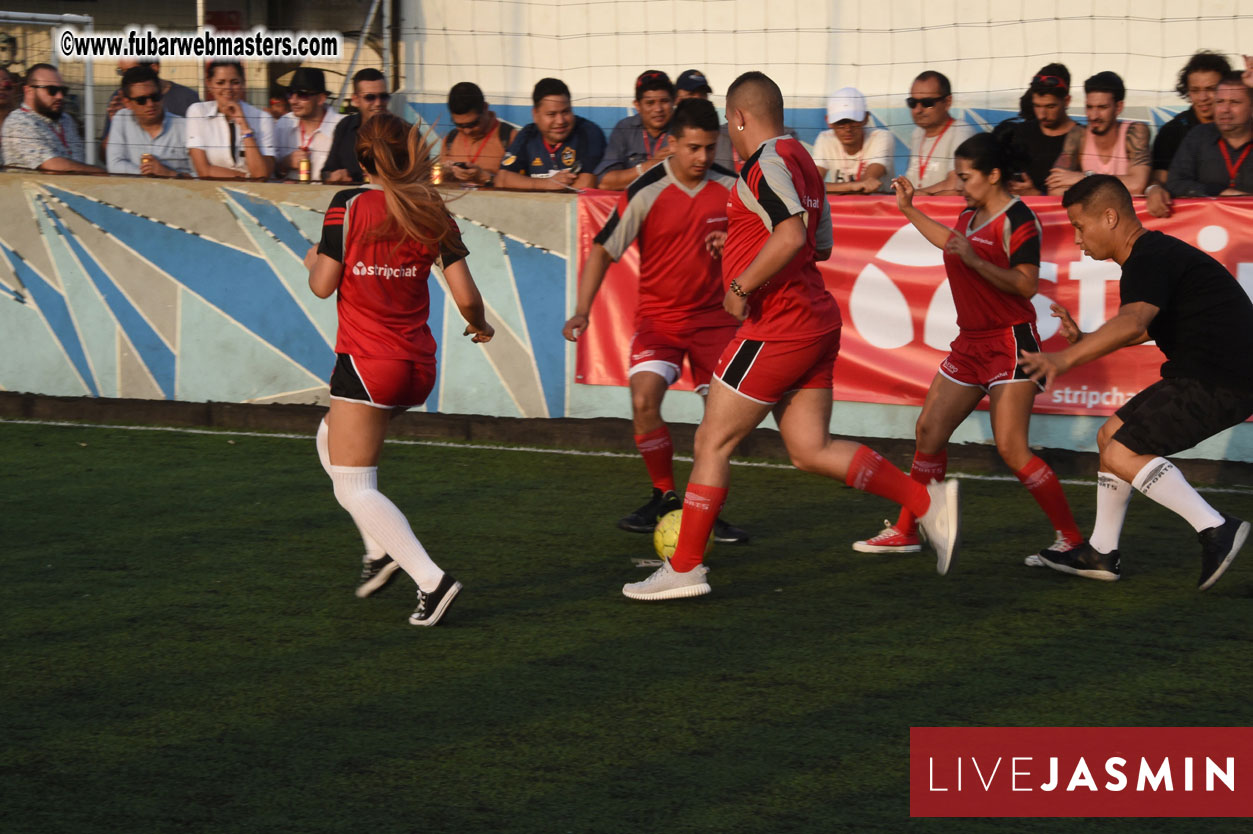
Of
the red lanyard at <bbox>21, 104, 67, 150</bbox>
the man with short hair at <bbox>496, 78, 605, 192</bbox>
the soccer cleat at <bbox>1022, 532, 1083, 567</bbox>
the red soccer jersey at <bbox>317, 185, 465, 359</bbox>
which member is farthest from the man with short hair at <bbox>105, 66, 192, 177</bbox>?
the soccer cleat at <bbox>1022, 532, 1083, 567</bbox>

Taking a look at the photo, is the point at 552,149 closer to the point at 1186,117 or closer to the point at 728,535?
the point at 728,535

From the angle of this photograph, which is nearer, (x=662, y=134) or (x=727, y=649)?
(x=727, y=649)

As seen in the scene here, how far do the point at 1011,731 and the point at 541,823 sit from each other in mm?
1568

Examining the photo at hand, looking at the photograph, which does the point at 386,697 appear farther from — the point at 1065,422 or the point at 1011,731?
the point at 1065,422

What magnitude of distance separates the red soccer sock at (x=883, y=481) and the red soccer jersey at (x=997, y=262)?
1.06 m

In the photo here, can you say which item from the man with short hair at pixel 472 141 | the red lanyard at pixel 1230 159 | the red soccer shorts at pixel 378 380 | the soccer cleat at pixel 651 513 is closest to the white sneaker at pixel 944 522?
the soccer cleat at pixel 651 513

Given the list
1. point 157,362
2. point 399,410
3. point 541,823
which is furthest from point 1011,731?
→ point 157,362

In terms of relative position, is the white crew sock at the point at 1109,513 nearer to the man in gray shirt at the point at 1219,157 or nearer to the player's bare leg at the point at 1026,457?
the player's bare leg at the point at 1026,457

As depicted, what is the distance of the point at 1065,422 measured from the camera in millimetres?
8820

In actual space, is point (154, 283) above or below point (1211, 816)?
above

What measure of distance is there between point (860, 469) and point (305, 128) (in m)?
6.29

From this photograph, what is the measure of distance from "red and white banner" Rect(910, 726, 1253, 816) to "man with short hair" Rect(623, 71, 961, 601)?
5.25ft

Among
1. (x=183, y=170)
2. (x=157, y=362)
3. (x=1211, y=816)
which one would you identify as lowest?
(x=1211, y=816)

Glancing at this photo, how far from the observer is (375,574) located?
6.07 metres
